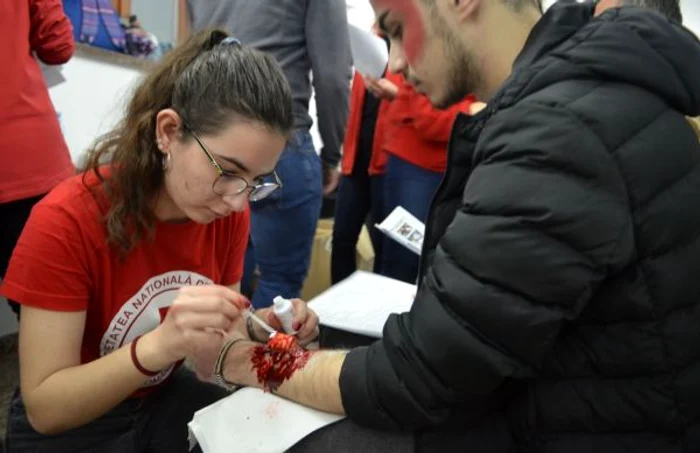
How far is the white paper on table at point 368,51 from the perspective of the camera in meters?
1.71

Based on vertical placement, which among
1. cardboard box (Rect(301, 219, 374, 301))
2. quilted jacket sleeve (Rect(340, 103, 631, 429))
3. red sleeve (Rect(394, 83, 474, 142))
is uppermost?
quilted jacket sleeve (Rect(340, 103, 631, 429))

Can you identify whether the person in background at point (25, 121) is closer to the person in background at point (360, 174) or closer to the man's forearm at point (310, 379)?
the man's forearm at point (310, 379)

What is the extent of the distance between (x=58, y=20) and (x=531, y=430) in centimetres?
147

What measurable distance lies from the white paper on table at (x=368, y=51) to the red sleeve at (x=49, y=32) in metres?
0.81

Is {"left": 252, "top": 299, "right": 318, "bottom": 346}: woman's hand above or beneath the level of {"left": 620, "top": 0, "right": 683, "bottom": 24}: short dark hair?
beneath

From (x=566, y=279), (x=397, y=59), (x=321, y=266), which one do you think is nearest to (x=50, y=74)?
(x=397, y=59)

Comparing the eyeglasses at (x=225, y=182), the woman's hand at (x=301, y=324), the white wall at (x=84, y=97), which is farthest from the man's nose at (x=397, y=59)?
the white wall at (x=84, y=97)

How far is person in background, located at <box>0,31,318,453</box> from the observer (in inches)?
32.1

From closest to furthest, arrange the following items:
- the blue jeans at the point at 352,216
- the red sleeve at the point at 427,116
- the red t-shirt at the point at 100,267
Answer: the red t-shirt at the point at 100,267
the red sleeve at the point at 427,116
the blue jeans at the point at 352,216

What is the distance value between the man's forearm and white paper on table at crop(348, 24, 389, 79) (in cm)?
117

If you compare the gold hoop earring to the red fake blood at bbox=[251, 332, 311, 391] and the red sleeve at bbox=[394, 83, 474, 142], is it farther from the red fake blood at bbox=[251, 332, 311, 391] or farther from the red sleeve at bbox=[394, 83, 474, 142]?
the red sleeve at bbox=[394, 83, 474, 142]

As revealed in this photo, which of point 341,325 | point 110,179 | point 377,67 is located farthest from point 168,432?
point 377,67

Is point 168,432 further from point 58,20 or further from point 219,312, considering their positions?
point 58,20

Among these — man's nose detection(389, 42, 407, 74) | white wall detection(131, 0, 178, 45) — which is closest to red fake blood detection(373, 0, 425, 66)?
man's nose detection(389, 42, 407, 74)
